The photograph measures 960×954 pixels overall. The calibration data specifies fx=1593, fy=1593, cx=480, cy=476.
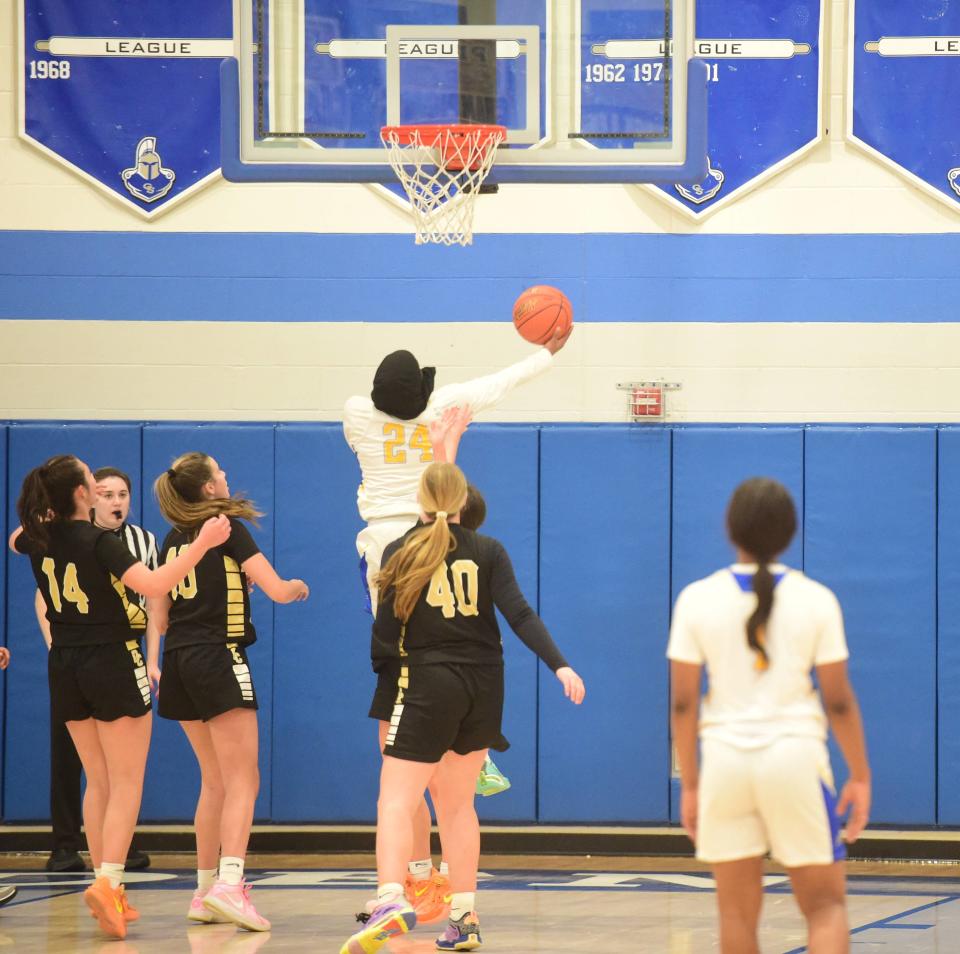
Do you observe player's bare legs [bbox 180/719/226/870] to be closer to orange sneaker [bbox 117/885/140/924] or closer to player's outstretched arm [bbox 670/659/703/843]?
orange sneaker [bbox 117/885/140/924]

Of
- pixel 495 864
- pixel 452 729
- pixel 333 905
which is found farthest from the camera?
pixel 495 864

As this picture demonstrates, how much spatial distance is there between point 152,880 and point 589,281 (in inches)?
155

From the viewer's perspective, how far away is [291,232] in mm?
9023

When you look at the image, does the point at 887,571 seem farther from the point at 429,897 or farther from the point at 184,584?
the point at 184,584

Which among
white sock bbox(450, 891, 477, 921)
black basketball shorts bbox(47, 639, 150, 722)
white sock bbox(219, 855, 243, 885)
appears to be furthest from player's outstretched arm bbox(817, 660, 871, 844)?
black basketball shorts bbox(47, 639, 150, 722)

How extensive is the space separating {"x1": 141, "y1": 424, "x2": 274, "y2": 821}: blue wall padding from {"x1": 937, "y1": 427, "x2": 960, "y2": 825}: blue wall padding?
3633 mm

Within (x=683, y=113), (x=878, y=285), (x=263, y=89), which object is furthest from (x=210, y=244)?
(x=878, y=285)

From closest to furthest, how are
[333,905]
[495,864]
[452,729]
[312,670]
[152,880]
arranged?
[452,729]
[333,905]
[152,880]
[495,864]
[312,670]

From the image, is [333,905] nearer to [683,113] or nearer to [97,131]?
[683,113]

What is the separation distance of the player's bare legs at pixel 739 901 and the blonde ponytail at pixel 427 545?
179 centimetres

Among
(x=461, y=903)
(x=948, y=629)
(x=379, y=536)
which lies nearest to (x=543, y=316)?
(x=379, y=536)

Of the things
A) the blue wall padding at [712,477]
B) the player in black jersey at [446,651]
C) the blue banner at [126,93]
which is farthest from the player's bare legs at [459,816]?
the blue banner at [126,93]

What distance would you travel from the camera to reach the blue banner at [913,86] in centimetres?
880

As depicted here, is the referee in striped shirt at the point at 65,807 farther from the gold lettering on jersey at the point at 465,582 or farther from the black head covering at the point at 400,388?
the gold lettering on jersey at the point at 465,582
